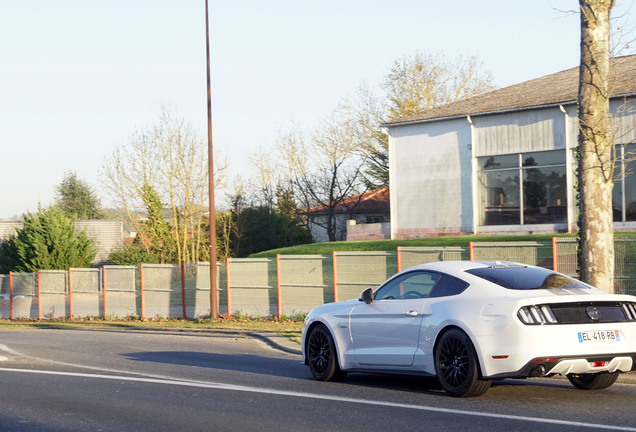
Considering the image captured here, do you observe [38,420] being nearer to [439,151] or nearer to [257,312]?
[257,312]

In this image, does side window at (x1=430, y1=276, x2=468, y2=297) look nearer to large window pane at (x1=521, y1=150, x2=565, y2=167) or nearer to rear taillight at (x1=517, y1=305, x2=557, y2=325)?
rear taillight at (x1=517, y1=305, x2=557, y2=325)

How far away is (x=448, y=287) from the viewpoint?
9344 mm

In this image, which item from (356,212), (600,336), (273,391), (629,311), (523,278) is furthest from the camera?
(356,212)

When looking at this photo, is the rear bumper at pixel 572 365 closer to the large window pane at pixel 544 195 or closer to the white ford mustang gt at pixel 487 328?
the white ford mustang gt at pixel 487 328

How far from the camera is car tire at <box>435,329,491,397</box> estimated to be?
28.5 feet

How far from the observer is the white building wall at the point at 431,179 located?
123 feet

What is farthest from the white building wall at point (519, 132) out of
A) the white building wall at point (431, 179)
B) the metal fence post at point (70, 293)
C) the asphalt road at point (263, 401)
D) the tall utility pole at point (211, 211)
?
the asphalt road at point (263, 401)

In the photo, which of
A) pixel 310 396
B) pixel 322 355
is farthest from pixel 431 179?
pixel 310 396

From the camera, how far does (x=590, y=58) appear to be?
12.6 meters

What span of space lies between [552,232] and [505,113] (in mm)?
5306

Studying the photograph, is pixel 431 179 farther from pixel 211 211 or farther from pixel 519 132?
pixel 211 211

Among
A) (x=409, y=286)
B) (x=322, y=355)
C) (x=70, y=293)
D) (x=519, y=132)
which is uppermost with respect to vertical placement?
(x=519, y=132)

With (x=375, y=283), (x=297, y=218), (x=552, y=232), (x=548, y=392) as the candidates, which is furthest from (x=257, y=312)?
(x=297, y=218)

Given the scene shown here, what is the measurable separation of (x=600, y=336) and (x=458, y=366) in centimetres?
144
